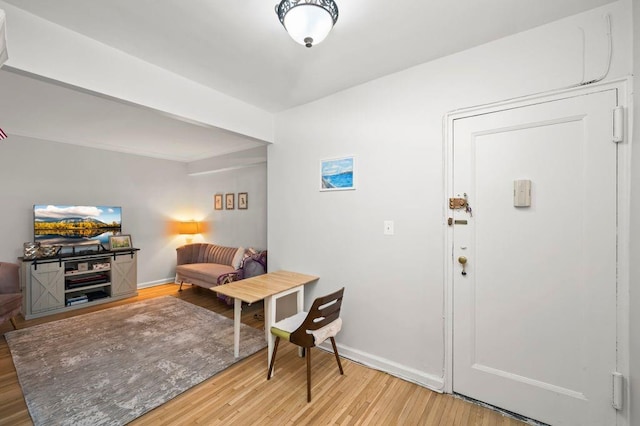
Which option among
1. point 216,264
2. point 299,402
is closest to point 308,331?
point 299,402

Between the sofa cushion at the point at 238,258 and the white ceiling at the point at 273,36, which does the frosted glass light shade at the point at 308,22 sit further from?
the sofa cushion at the point at 238,258

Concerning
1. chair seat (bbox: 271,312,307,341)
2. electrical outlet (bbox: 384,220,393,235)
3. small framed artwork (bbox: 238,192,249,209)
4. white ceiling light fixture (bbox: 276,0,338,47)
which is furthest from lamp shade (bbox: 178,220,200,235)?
white ceiling light fixture (bbox: 276,0,338,47)

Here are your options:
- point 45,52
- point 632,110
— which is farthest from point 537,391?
point 45,52

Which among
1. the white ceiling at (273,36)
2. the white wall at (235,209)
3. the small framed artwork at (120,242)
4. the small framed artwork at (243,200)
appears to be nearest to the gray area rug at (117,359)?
the small framed artwork at (120,242)

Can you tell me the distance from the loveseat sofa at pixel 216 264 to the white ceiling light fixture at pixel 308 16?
3.04 metres

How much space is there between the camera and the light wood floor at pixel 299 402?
1.73 m

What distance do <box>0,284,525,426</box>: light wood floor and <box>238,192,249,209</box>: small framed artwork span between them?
285 centimetres

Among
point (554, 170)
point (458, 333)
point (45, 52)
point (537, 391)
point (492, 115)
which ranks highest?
point (45, 52)

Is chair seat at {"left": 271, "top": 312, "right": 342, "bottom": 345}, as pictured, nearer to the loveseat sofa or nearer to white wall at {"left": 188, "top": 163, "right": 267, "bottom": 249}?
the loveseat sofa

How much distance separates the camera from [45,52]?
1.62 metres

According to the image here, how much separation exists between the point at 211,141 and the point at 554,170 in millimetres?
4274

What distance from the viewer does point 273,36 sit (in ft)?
5.69

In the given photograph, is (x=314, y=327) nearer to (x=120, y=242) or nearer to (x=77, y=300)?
(x=77, y=300)

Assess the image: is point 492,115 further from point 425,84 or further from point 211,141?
point 211,141
